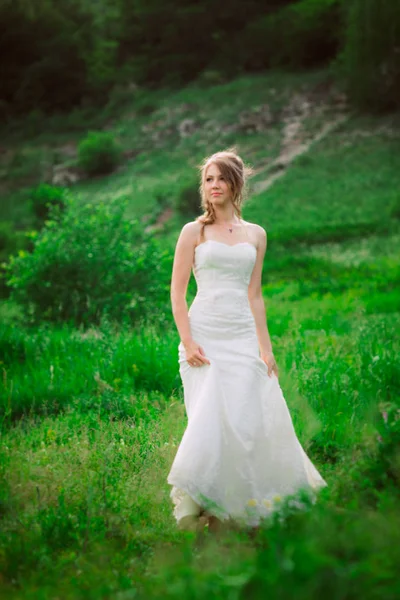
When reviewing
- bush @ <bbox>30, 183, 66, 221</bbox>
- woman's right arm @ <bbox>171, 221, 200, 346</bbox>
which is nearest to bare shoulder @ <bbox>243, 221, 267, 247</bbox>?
woman's right arm @ <bbox>171, 221, 200, 346</bbox>

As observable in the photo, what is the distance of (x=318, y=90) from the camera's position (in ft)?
185

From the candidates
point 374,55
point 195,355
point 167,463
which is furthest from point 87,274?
point 374,55

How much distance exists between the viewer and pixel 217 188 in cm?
473

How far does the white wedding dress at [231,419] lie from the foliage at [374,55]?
160 ft

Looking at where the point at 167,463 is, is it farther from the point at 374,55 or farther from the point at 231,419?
the point at 374,55

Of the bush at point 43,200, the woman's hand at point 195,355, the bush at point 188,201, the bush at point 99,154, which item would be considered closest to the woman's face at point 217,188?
the woman's hand at point 195,355

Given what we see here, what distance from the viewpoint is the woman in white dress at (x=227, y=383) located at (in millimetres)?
4285

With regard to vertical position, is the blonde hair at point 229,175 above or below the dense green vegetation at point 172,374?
above

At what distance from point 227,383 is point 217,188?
1.44 metres

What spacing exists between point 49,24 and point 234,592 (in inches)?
2986

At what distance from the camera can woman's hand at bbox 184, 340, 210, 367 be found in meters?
4.55

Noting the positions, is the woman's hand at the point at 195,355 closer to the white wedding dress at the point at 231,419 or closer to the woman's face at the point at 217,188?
the white wedding dress at the point at 231,419

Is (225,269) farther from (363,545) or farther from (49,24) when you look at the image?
(49,24)

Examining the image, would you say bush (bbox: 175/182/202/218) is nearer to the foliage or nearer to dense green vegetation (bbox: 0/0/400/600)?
dense green vegetation (bbox: 0/0/400/600)
